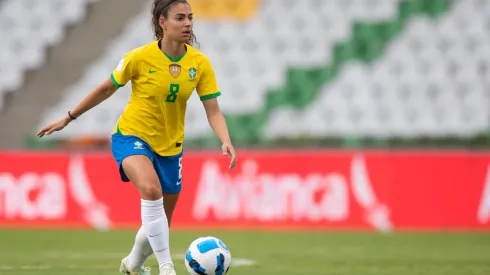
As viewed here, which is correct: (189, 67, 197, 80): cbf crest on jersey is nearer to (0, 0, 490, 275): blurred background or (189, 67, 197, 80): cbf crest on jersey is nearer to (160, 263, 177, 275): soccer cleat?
(160, 263, 177, 275): soccer cleat

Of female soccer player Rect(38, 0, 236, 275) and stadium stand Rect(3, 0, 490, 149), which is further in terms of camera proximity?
stadium stand Rect(3, 0, 490, 149)

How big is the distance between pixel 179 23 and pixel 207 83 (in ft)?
1.99

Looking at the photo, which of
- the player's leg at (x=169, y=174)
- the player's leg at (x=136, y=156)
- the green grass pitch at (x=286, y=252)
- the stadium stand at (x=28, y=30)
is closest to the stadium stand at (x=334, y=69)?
the stadium stand at (x=28, y=30)

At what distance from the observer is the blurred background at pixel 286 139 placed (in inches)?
519

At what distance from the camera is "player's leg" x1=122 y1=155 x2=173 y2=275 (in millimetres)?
7273

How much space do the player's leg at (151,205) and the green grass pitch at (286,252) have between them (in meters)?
1.66

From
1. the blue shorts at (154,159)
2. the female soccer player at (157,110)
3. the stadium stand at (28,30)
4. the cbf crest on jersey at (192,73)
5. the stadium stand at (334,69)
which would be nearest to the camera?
the female soccer player at (157,110)

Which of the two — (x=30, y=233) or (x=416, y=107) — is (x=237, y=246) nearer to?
(x=30, y=233)

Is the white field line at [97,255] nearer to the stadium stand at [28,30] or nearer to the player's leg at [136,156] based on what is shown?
the player's leg at [136,156]

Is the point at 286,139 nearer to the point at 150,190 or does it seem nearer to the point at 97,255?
the point at 97,255

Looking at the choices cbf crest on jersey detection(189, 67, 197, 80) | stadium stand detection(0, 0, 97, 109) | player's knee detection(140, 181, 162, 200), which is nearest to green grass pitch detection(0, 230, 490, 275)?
player's knee detection(140, 181, 162, 200)

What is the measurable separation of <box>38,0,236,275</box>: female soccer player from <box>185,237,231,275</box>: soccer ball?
0.58 ft

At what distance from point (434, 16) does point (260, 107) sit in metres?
4.48

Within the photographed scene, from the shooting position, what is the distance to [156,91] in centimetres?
746
